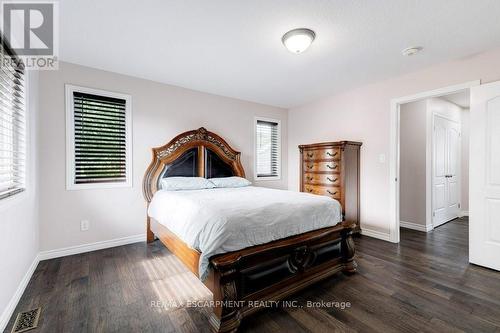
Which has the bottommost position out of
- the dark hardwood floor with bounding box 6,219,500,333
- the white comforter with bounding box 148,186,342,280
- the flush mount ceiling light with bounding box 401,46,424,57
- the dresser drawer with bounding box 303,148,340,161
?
the dark hardwood floor with bounding box 6,219,500,333

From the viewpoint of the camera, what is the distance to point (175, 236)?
2.27 meters

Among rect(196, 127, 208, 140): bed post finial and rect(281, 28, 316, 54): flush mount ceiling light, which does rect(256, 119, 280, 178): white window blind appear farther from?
rect(281, 28, 316, 54): flush mount ceiling light

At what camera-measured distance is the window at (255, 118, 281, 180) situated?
4.76 metres

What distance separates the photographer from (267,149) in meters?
4.93

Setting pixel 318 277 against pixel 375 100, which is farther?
pixel 375 100

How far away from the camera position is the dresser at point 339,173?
140 inches

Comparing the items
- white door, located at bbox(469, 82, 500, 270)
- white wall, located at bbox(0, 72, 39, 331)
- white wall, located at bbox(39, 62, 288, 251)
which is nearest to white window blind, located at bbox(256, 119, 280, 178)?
white wall, located at bbox(39, 62, 288, 251)

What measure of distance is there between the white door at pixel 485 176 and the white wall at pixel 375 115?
28 centimetres

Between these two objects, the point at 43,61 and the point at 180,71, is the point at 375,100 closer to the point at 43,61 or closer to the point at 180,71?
the point at 180,71

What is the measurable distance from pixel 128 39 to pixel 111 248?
8.62 ft

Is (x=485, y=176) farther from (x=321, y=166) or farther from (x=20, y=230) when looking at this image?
(x=20, y=230)

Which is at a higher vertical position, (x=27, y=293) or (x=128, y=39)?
(x=128, y=39)

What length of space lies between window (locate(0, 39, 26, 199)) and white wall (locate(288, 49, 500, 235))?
4.27m

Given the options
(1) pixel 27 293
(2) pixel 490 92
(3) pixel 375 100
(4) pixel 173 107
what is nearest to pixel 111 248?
(1) pixel 27 293
